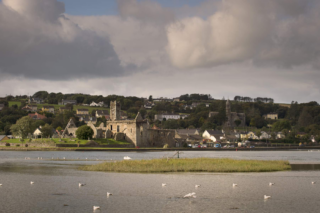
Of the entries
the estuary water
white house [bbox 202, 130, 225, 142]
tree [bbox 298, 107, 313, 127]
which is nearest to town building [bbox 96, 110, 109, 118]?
white house [bbox 202, 130, 225, 142]

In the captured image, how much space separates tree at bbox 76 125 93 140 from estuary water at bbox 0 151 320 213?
1687 inches

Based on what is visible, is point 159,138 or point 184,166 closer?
point 184,166

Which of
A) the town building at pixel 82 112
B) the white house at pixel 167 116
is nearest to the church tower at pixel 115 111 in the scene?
the town building at pixel 82 112

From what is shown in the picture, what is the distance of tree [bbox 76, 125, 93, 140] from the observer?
7850 centimetres

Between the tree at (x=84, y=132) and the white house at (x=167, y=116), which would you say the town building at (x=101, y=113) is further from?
the tree at (x=84, y=132)

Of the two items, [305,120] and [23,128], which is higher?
[305,120]

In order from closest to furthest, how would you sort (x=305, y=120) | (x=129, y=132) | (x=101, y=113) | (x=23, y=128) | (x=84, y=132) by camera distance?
1. (x=84, y=132)
2. (x=23, y=128)
3. (x=129, y=132)
4. (x=305, y=120)
5. (x=101, y=113)

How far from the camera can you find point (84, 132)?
78.6m

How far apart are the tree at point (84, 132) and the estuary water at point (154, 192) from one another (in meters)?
42.9

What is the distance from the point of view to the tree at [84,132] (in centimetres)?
7850

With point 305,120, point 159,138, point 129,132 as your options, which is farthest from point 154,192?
point 305,120

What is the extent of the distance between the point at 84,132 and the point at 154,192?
180ft

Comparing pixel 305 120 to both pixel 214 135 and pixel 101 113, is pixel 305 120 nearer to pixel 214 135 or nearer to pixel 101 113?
pixel 214 135

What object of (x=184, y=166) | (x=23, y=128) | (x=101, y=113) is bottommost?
(x=184, y=166)
